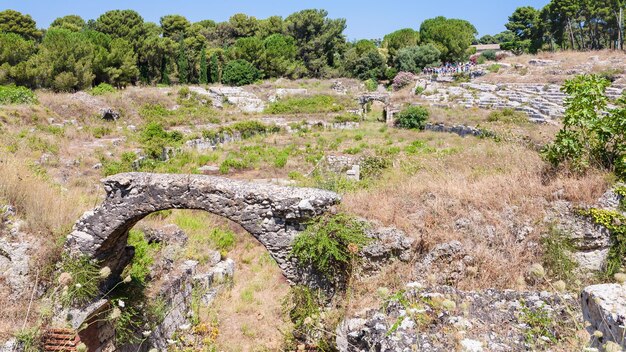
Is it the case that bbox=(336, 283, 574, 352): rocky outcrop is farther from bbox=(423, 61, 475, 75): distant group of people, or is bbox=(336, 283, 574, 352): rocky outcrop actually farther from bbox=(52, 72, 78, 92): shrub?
bbox=(423, 61, 475, 75): distant group of people

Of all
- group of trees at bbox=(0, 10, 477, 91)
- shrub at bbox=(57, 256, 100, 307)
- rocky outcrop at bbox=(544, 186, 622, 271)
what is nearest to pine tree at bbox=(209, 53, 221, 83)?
group of trees at bbox=(0, 10, 477, 91)

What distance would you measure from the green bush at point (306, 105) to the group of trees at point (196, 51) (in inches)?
369

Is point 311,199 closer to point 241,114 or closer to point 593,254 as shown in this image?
point 593,254

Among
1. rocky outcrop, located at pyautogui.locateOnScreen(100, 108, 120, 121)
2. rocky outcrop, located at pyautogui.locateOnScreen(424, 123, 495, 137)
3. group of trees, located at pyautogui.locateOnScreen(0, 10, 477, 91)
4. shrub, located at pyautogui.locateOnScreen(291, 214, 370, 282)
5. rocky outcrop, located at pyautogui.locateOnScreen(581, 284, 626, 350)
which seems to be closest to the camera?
rocky outcrop, located at pyautogui.locateOnScreen(581, 284, 626, 350)

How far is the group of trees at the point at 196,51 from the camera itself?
105 feet

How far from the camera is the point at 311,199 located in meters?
6.77

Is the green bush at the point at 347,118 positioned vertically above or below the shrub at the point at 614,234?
above

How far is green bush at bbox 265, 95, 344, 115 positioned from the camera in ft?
122

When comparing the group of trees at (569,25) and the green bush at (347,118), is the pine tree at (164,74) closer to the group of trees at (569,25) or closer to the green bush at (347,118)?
the green bush at (347,118)

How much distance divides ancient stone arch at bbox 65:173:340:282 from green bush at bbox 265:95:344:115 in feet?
97.8

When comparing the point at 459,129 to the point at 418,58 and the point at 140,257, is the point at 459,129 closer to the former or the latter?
the point at 140,257

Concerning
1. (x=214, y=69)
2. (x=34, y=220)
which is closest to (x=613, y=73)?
(x=214, y=69)

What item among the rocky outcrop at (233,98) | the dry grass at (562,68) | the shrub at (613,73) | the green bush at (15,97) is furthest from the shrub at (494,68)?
the green bush at (15,97)

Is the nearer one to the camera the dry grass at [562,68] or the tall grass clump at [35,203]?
the tall grass clump at [35,203]
